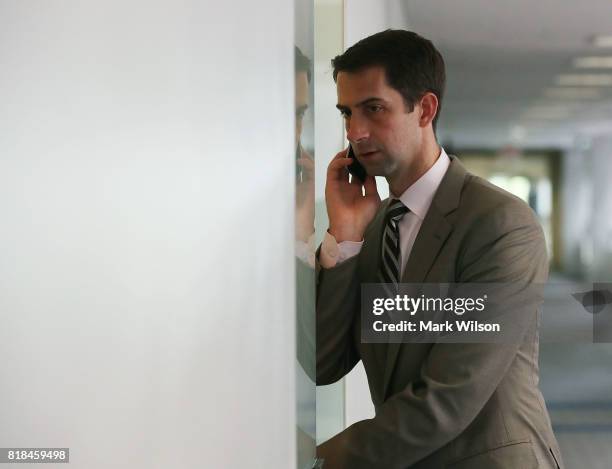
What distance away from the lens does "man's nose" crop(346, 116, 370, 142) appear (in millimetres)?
1665

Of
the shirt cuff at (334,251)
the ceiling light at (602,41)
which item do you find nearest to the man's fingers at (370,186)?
the shirt cuff at (334,251)

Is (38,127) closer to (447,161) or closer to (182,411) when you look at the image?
(182,411)

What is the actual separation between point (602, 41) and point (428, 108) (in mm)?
343

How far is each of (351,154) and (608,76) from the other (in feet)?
1.64

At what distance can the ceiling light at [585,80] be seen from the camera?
1.58 m

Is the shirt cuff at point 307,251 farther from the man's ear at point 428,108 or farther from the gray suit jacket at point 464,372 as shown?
the man's ear at point 428,108

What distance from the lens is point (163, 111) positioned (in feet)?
6.08

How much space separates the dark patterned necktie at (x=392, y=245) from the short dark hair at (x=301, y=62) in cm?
34

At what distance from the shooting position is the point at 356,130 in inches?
65.9

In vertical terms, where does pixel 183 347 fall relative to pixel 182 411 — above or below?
above

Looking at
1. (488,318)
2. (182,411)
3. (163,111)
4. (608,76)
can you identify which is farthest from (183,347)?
(608,76)

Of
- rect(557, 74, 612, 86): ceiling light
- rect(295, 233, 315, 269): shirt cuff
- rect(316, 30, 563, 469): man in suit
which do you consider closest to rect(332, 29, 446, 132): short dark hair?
rect(316, 30, 563, 469): man in suit

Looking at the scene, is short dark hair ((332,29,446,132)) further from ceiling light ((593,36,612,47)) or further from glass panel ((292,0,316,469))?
ceiling light ((593,36,612,47))

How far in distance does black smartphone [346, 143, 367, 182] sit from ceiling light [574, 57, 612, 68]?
445 millimetres
